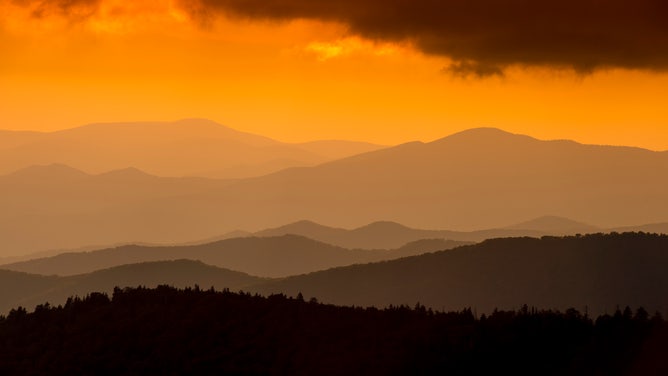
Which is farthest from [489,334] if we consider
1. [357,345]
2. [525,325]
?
[357,345]

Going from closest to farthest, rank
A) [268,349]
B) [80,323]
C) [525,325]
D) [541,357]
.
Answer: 1. [541,357]
2. [525,325]
3. [268,349]
4. [80,323]

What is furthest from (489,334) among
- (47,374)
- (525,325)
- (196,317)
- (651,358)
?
(47,374)

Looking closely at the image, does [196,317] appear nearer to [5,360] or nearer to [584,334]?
[5,360]

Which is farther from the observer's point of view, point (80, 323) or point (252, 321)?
point (80, 323)

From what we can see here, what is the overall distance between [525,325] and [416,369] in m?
8.89

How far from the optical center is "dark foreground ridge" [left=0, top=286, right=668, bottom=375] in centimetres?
8075

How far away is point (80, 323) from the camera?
356ft

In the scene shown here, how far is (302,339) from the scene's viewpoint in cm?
9412

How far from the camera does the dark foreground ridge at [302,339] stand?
80750mm

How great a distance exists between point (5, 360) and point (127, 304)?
37.1 ft

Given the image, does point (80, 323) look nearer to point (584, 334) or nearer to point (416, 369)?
point (416, 369)

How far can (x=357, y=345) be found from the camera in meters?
90.6

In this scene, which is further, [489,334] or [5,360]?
[5,360]

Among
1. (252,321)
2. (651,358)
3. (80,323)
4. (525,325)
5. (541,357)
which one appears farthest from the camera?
(80,323)
